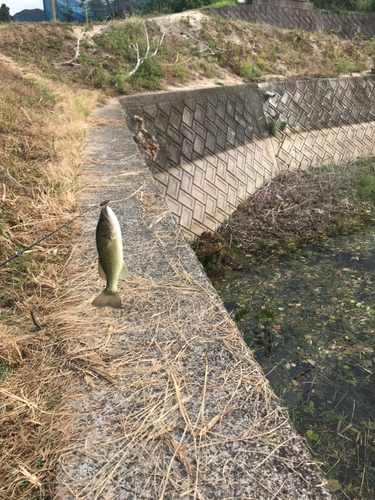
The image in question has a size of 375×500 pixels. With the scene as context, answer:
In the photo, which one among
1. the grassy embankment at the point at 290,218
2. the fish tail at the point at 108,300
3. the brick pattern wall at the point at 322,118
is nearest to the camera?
the fish tail at the point at 108,300

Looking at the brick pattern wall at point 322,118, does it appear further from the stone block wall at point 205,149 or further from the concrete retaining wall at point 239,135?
the stone block wall at point 205,149

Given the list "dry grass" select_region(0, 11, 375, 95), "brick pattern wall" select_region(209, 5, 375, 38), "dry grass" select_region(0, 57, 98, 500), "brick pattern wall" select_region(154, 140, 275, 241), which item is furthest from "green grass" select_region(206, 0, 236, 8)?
"dry grass" select_region(0, 57, 98, 500)

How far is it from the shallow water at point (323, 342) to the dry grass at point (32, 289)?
2006 mm

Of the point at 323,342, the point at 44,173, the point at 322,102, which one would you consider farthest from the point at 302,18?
the point at 44,173

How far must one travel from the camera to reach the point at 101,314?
2078mm

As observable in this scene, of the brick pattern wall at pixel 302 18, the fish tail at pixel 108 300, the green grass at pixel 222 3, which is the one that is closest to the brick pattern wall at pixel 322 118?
the brick pattern wall at pixel 302 18

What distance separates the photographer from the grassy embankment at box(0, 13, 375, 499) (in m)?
1.47

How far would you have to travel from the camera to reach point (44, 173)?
3600mm

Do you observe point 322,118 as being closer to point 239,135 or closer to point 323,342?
point 239,135

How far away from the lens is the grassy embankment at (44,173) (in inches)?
58.1

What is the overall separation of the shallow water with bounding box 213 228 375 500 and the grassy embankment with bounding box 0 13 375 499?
2039 millimetres

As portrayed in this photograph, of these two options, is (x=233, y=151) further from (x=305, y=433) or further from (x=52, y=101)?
(x=305, y=433)

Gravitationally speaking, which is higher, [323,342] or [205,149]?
[205,149]

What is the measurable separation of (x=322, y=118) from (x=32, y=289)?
11666mm
